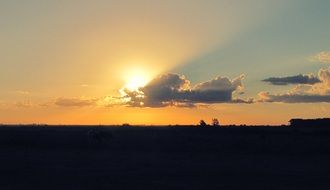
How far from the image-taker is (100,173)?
36.7 meters

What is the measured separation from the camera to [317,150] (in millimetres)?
58625

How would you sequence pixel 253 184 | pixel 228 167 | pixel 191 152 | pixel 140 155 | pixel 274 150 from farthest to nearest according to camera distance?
1. pixel 274 150
2. pixel 191 152
3. pixel 140 155
4. pixel 228 167
5. pixel 253 184

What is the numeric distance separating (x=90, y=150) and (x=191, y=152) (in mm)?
8798

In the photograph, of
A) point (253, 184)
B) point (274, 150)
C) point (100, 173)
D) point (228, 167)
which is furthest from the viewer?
point (274, 150)

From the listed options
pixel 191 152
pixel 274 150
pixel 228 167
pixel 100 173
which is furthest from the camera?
pixel 274 150

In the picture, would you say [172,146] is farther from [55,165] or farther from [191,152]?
[55,165]

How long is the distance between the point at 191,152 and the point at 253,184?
74.4ft

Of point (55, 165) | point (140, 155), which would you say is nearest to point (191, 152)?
point (140, 155)

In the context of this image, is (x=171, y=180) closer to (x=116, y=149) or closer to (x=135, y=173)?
(x=135, y=173)

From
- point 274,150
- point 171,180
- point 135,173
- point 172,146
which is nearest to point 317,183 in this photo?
point 171,180

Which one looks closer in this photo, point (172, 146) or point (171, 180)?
point (171, 180)

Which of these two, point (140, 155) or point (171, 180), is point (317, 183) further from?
point (140, 155)

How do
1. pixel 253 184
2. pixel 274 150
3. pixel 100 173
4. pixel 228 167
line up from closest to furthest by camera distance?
pixel 253 184, pixel 100 173, pixel 228 167, pixel 274 150

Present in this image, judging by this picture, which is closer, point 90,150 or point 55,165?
point 55,165
